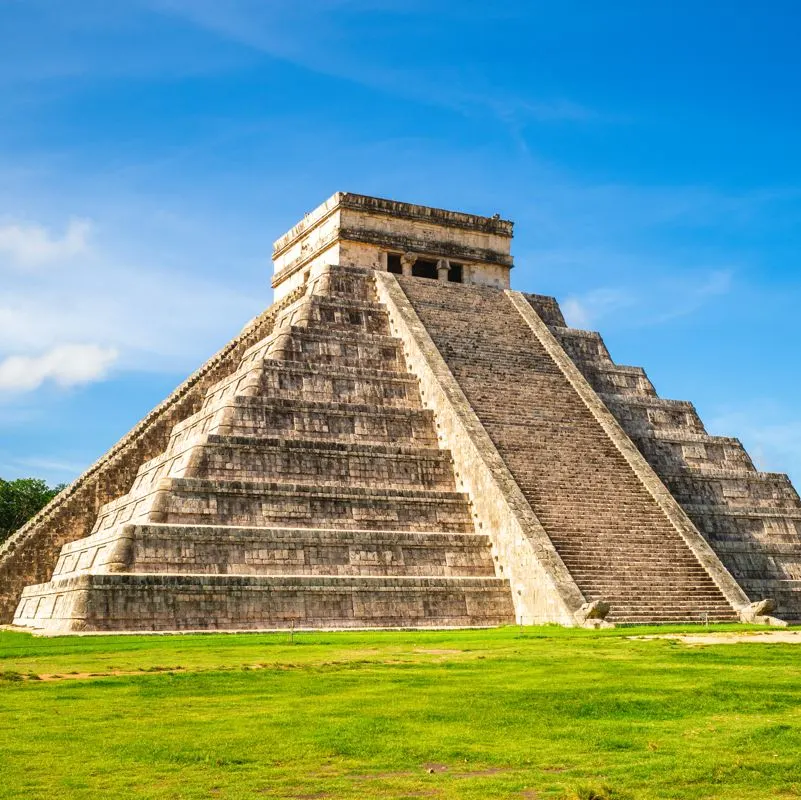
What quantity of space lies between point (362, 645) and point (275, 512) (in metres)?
6.58

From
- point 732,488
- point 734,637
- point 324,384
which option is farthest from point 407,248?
point 734,637

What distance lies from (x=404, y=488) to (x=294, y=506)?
2788 millimetres

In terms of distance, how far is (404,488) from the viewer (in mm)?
24438

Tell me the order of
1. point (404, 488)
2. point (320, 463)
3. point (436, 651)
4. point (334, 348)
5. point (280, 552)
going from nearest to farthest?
point (436, 651) → point (280, 552) → point (320, 463) → point (404, 488) → point (334, 348)

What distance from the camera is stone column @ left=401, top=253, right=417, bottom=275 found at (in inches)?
1318

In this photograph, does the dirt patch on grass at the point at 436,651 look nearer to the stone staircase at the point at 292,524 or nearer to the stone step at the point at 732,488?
the stone staircase at the point at 292,524

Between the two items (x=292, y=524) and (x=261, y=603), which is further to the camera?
(x=292, y=524)

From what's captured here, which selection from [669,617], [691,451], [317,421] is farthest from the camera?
[691,451]

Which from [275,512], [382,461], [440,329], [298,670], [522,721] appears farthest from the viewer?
[440,329]

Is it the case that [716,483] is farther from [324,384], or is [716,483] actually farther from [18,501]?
[18,501]

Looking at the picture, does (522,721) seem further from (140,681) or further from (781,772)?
(140,681)

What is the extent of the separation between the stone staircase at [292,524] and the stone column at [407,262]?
607 centimetres

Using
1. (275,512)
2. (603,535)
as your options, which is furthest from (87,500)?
(603,535)

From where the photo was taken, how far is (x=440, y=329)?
29.9 metres
